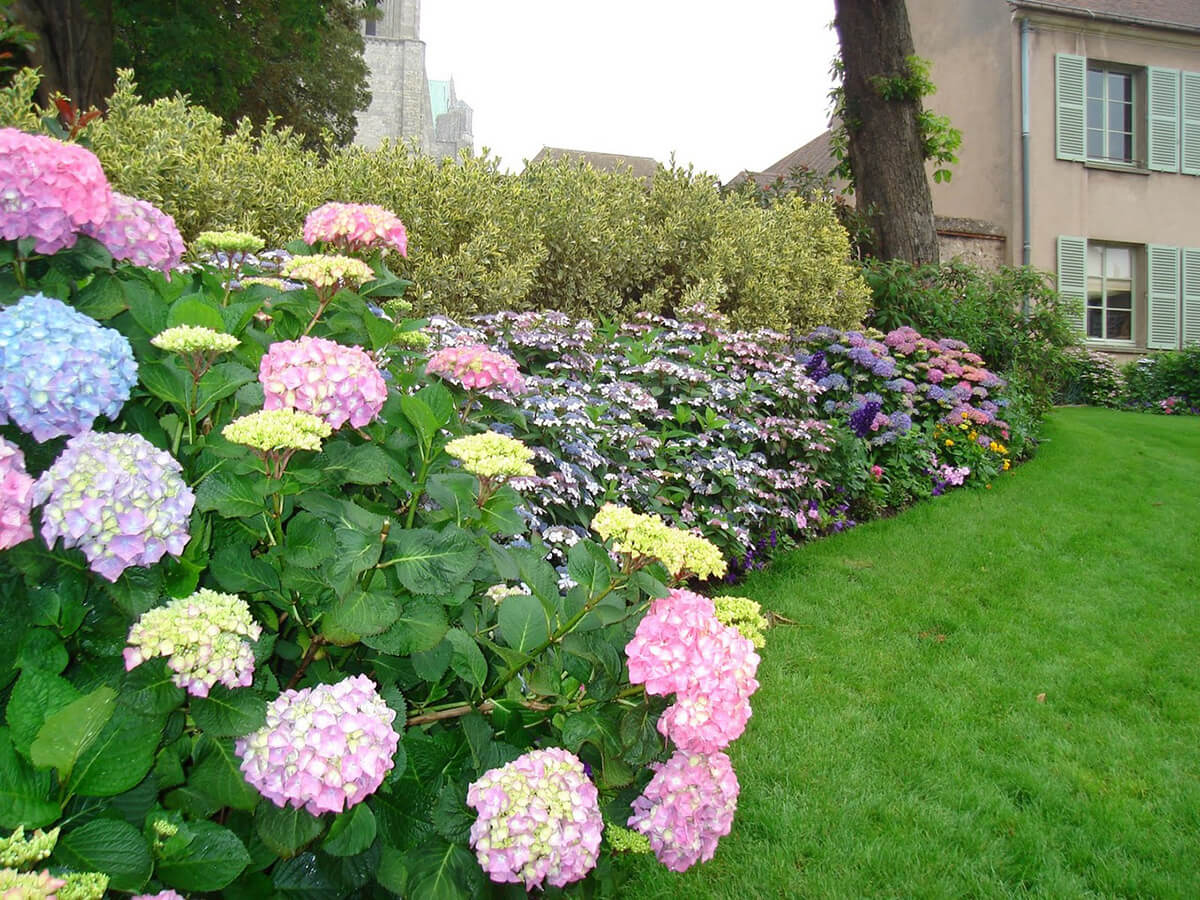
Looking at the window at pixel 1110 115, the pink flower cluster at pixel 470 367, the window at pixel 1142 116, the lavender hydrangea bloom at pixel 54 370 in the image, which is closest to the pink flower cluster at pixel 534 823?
the lavender hydrangea bloom at pixel 54 370

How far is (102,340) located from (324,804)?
2.64 feet

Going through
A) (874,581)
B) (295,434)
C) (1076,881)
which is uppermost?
(295,434)

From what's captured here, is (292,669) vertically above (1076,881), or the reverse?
(292,669)

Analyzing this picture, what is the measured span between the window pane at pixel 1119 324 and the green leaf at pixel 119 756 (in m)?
18.2

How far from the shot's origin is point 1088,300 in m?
15.6

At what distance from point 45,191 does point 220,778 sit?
1054 mm

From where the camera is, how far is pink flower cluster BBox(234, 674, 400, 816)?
110cm

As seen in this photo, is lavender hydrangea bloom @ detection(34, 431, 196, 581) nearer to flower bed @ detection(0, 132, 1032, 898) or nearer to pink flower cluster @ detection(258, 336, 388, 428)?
flower bed @ detection(0, 132, 1032, 898)

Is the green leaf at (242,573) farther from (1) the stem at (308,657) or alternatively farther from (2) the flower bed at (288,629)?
(1) the stem at (308,657)

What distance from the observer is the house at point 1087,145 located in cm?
1473

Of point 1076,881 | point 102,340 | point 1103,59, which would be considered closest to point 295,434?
point 102,340

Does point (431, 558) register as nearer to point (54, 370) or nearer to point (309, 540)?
point (309, 540)

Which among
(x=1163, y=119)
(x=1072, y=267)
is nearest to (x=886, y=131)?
(x=1072, y=267)

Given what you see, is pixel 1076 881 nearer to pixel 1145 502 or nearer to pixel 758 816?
pixel 758 816
